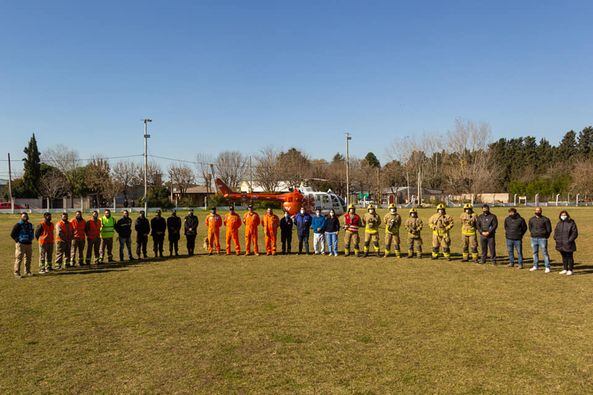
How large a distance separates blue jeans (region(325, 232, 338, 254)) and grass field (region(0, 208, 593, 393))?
359cm

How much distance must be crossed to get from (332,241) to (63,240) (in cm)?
880

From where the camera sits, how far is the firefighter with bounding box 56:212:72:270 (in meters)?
13.3

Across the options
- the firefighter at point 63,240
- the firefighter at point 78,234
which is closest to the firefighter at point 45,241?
the firefighter at point 63,240

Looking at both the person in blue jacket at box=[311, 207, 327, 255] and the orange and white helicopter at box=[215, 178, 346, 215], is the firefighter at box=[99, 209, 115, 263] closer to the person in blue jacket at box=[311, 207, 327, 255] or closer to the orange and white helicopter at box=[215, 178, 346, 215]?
Answer: the person in blue jacket at box=[311, 207, 327, 255]

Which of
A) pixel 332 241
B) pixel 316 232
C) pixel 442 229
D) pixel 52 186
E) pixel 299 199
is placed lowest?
pixel 332 241

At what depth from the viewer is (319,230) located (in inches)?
630

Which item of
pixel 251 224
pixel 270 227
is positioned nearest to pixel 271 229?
pixel 270 227

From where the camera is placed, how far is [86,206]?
2525 inches

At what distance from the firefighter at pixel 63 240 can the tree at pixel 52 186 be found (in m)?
58.9

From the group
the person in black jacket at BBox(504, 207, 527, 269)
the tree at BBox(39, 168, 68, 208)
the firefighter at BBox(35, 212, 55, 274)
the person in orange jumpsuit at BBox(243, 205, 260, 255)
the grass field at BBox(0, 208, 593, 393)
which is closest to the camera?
the grass field at BBox(0, 208, 593, 393)

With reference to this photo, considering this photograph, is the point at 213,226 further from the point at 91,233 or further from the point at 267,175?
the point at 267,175

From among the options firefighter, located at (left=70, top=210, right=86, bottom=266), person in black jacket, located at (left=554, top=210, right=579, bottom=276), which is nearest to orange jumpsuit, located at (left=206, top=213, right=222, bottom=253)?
firefighter, located at (left=70, top=210, right=86, bottom=266)

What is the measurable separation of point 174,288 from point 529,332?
746cm

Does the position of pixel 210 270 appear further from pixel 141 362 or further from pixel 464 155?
pixel 464 155
